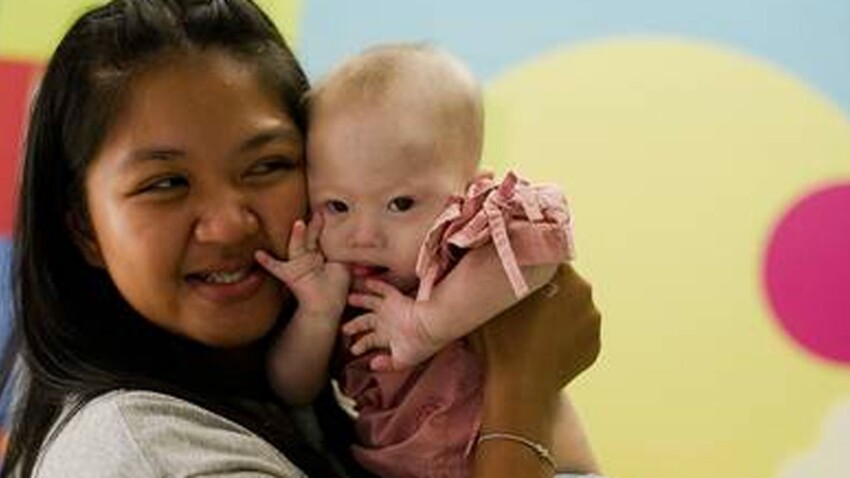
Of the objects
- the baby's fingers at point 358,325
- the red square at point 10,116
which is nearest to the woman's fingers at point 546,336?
the baby's fingers at point 358,325

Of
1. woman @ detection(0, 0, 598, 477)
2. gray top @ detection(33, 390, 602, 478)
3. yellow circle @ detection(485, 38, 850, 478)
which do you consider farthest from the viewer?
yellow circle @ detection(485, 38, 850, 478)

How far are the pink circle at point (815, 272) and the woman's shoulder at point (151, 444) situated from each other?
3.95 feet

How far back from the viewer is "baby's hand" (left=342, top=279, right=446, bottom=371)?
989mm

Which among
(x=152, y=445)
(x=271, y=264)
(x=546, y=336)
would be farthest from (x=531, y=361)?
(x=152, y=445)

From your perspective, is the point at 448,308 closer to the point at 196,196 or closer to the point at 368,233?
the point at 368,233

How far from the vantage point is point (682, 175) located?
1920 millimetres

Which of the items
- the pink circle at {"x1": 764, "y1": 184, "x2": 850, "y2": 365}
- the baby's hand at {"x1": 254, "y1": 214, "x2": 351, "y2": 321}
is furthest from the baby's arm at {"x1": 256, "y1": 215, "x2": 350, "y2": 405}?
the pink circle at {"x1": 764, "y1": 184, "x2": 850, "y2": 365}

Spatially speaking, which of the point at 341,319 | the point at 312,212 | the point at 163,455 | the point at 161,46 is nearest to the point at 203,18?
the point at 161,46

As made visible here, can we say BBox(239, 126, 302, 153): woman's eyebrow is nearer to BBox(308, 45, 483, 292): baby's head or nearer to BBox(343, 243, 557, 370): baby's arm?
BBox(308, 45, 483, 292): baby's head

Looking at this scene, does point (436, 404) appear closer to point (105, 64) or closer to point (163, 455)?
point (163, 455)

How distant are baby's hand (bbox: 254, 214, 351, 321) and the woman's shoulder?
0.49 ft

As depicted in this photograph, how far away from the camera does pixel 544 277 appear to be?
40.4 inches

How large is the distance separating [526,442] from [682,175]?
102cm

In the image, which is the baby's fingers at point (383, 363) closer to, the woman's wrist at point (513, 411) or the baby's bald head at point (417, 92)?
the woman's wrist at point (513, 411)
